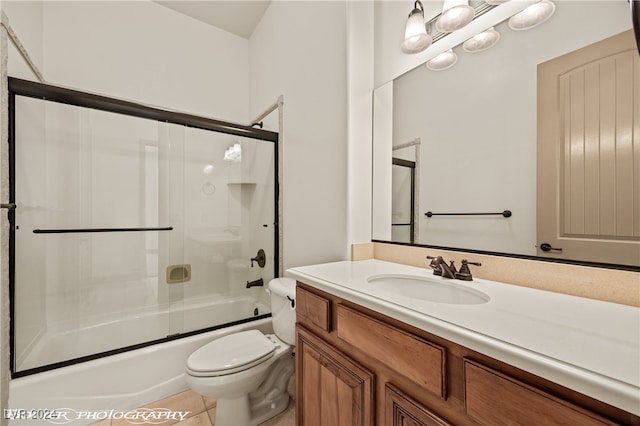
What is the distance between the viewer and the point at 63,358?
1444 mm

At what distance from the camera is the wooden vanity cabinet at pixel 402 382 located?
0.45 m

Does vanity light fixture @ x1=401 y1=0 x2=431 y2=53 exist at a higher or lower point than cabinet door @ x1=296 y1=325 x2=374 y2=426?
higher

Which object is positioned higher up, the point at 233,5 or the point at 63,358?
the point at 233,5

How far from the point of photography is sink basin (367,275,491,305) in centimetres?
92

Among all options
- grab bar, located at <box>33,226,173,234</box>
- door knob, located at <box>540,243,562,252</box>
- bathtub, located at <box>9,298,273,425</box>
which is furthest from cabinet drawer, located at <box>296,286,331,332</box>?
grab bar, located at <box>33,226,173,234</box>

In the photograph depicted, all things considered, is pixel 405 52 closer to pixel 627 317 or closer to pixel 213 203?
pixel 627 317

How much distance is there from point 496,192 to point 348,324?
0.75 metres

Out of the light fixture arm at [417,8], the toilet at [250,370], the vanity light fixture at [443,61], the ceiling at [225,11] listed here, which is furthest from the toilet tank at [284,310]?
the ceiling at [225,11]

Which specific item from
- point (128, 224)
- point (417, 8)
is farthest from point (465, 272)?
point (128, 224)

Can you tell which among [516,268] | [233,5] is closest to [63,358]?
[516,268]

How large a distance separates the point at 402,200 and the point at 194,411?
162 centimetres

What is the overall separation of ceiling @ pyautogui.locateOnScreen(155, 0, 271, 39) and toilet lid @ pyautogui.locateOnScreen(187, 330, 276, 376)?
8.24ft

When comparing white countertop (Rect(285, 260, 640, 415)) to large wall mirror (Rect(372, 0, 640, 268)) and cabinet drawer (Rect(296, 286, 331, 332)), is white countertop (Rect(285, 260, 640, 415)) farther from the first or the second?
large wall mirror (Rect(372, 0, 640, 268))

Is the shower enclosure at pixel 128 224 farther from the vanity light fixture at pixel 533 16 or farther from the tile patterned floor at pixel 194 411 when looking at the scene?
the vanity light fixture at pixel 533 16
